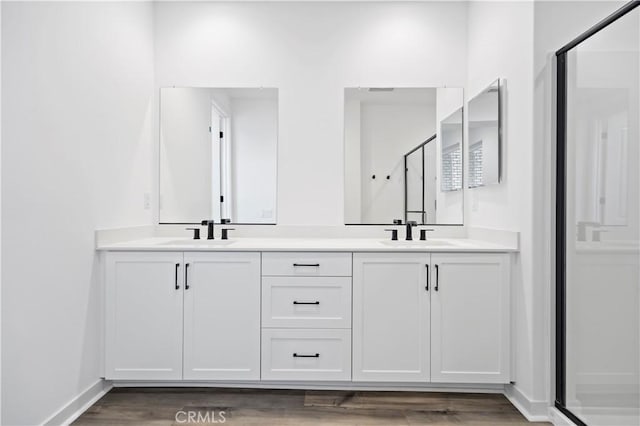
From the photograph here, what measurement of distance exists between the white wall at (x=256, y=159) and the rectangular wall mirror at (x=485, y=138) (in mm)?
1301

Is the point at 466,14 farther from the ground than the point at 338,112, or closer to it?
farther from the ground

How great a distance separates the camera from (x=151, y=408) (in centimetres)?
232

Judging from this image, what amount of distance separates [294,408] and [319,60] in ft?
7.21

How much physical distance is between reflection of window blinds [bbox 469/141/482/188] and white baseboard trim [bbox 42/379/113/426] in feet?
8.10

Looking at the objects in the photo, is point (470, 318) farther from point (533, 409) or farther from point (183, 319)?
point (183, 319)

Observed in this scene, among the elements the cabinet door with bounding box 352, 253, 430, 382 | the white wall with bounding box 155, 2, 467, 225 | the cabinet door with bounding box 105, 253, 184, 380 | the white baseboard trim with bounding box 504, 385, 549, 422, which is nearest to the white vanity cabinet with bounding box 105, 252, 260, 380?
the cabinet door with bounding box 105, 253, 184, 380

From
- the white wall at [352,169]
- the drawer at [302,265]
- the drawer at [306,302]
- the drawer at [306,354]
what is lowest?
the drawer at [306,354]

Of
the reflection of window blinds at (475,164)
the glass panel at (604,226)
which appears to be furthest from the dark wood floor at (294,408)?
the reflection of window blinds at (475,164)

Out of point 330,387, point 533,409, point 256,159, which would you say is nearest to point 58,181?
point 256,159

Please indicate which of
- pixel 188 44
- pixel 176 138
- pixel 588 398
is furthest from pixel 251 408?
pixel 188 44

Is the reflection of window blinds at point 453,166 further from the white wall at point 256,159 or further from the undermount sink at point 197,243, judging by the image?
the undermount sink at point 197,243

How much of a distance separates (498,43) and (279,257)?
1727mm

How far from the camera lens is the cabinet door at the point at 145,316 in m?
2.43

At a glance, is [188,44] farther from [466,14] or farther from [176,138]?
[466,14]
